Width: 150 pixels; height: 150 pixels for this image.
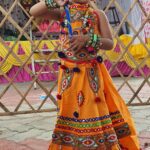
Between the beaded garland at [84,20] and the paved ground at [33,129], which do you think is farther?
the paved ground at [33,129]

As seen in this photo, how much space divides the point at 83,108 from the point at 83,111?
1 centimetres

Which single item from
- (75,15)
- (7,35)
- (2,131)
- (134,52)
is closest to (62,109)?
(75,15)

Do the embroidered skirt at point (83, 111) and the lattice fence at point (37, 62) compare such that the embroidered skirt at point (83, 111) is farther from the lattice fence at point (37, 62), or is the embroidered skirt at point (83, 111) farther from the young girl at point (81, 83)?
the lattice fence at point (37, 62)

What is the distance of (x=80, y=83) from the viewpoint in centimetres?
140

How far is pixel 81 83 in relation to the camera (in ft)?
4.58

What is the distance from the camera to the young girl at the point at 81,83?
139 centimetres

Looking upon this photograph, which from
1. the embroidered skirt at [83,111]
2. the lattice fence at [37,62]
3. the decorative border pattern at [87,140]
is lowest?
the lattice fence at [37,62]

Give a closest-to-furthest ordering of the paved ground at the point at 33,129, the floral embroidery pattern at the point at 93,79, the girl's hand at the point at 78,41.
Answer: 1. the girl's hand at the point at 78,41
2. the floral embroidery pattern at the point at 93,79
3. the paved ground at the point at 33,129

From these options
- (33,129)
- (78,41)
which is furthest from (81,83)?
(33,129)

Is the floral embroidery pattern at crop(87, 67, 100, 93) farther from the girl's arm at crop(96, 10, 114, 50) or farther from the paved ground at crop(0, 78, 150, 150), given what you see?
the paved ground at crop(0, 78, 150, 150)

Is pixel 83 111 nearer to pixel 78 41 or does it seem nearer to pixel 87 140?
pixel 87 140

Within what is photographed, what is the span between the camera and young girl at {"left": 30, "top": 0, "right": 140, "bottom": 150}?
1.39 meters

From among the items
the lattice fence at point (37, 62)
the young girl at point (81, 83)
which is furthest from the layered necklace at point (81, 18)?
the lattice fence at point (37, 62)

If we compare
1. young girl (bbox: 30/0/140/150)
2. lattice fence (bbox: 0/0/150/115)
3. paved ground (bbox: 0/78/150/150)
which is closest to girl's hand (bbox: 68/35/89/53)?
young girl (bbox: 30/0/140/150)
